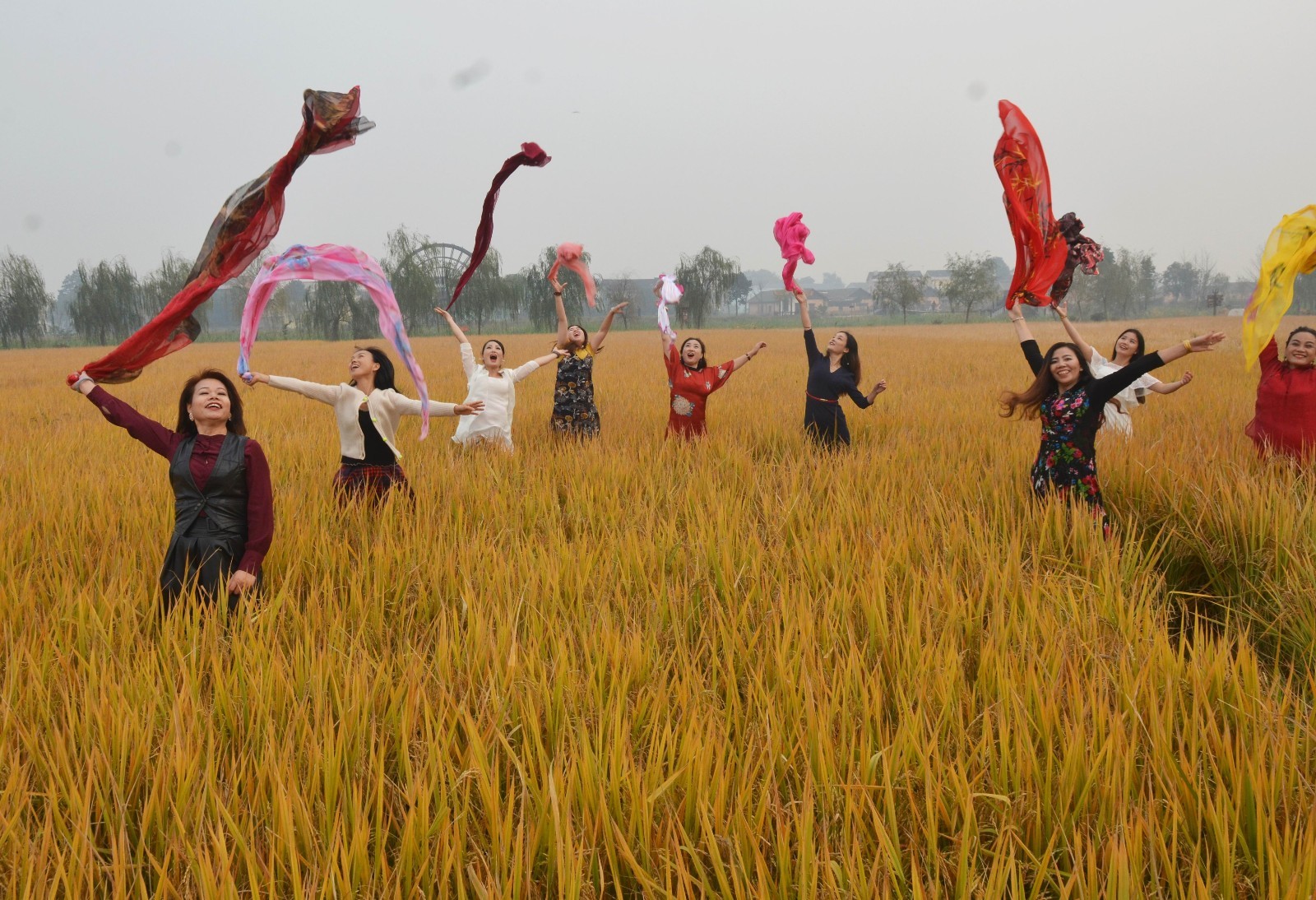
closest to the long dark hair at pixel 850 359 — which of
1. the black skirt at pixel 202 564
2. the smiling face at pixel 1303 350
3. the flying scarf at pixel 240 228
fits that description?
the smiling face at pixel 1303 350

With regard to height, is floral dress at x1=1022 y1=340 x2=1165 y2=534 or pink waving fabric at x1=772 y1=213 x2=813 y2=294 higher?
pink waving fabric at x1=772 y1=213 x2=813 y2=294

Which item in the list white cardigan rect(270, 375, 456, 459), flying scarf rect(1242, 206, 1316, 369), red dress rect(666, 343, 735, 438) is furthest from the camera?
red dress rect(666, 343, 735, 438)

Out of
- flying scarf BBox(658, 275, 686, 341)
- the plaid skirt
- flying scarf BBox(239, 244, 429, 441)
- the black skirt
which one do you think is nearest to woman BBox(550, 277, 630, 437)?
flying scarf BBox(658, 275, 686, 341)

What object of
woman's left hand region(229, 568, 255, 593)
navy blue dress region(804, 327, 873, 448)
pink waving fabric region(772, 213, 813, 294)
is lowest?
woman's left hand region(229, 568, 255, 593)

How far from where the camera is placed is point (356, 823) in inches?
52.6

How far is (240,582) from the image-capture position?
246 centimetres

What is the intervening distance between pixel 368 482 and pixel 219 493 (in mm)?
1235

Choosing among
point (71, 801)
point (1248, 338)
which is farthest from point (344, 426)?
point (1248, 338)

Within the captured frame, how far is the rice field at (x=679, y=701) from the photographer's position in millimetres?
1346

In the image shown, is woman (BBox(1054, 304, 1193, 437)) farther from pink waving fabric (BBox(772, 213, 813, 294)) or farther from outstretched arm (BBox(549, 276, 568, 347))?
outstretched arm (BBox(549, 276, 568, 347))

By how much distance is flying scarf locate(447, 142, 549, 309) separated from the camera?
14.1ft

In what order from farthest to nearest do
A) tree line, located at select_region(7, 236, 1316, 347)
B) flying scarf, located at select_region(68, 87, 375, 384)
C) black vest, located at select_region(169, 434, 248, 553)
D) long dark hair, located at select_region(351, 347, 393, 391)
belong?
1. tree line, located at select_region(7, 236, 1316, 347)
2. long dark hair, located at select_region(351, 347, 393, 391)
3. flying scarf, located at select_region(68, 87, 375, 384)
4. black vest, located at select_region(169, 434, 248, 553)

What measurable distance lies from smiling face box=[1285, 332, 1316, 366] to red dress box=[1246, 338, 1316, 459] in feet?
0.18

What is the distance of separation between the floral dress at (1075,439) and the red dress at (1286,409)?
149 centimetres
